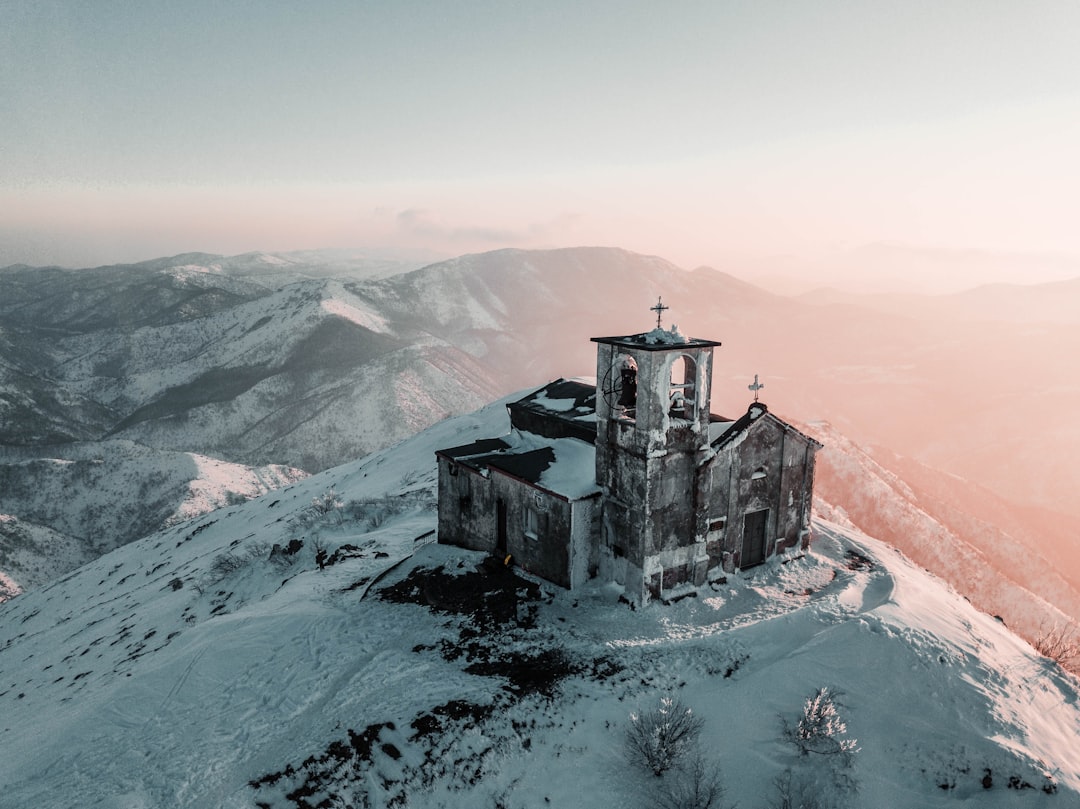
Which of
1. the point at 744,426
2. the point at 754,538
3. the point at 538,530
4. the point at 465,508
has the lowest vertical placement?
the point at 754,538

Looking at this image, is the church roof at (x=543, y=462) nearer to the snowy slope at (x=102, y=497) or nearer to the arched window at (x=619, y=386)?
the arched window at (x=619, y=386)

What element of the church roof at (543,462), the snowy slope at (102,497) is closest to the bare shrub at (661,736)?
the church roof at (543,462)

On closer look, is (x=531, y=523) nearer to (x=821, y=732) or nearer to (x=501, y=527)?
(x=501, y=527)

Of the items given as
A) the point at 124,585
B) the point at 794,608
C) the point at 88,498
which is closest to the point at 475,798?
the point at 794,608

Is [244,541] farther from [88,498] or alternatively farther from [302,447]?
[302,447]

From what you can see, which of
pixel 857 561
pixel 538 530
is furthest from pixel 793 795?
pixel 857 561

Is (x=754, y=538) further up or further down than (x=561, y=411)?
further down

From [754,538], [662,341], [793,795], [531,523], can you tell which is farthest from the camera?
[754,538]

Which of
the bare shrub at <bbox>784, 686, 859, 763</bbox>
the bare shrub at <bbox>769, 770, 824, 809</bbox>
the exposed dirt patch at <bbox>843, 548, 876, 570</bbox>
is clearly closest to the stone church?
the exposed dirt patch at <bbox>843, 548, 876, 570</bbox>
